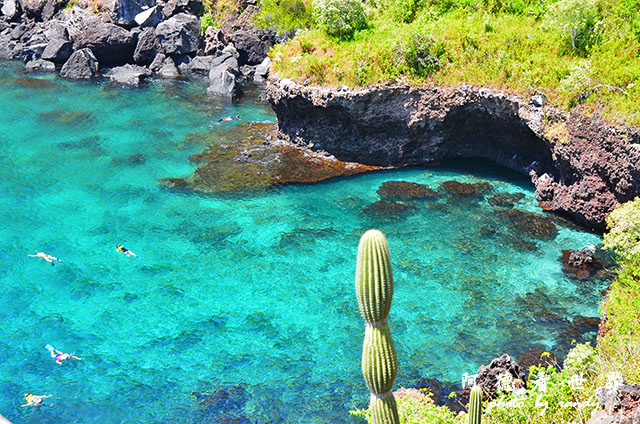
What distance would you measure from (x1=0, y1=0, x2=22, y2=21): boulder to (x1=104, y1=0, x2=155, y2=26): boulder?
47.0 ft

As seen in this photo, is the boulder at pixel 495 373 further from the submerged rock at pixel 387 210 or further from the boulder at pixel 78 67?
the boulder at pixel 78 67

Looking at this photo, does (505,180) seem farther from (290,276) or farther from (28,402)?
(28,402)

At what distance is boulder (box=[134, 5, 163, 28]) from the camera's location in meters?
54.2

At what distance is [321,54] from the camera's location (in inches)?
1315

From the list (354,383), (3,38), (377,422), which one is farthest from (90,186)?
(3,38)

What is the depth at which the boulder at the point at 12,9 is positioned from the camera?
6272 cm

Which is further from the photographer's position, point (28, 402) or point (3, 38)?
point (3, 38)

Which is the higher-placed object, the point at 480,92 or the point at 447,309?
the point at 480,92

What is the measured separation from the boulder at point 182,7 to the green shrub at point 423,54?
1258 inches

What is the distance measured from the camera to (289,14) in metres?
49.8

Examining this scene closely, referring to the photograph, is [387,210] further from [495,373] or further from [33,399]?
[33,399]

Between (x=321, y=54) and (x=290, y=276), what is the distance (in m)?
14.8

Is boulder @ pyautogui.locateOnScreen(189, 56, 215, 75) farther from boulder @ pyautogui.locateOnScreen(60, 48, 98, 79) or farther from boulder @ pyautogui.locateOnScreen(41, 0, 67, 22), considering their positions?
boulder @ pyautogui.locateOnScreen(41, 0, 67, 22)

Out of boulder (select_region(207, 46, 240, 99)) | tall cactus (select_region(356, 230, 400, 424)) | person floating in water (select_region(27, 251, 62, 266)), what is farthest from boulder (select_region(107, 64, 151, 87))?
tall cactus (select_region(356, 230, 400, 424))
